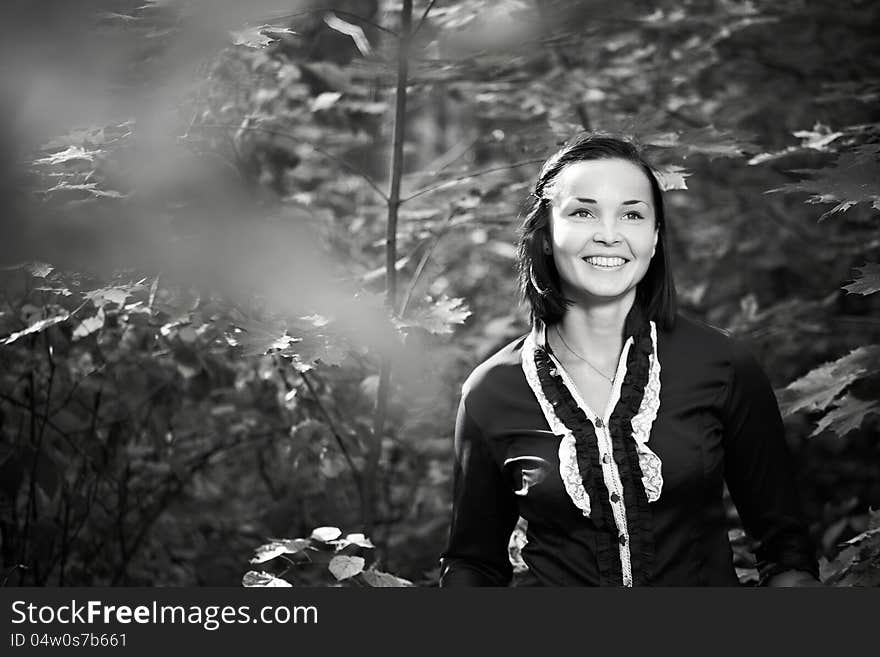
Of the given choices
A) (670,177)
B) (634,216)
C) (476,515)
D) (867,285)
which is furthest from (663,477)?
(670,177)

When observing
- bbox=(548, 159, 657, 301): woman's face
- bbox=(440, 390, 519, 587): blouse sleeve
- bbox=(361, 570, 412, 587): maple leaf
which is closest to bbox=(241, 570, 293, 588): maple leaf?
bbox=(361, 570, 412, 587): maple leaf

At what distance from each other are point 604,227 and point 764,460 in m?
0.52

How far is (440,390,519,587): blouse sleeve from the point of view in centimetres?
182

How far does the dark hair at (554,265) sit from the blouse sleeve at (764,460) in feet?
0.59

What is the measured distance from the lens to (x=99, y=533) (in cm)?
289

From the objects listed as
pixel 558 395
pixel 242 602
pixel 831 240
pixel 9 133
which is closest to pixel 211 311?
pixel 9 133

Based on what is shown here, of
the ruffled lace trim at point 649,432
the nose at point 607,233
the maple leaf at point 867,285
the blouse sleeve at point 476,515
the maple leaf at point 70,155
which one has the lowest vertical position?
the blouse sleeve at point 476,515

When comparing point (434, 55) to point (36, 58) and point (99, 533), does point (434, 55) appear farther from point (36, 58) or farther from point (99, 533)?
point (99, 533)

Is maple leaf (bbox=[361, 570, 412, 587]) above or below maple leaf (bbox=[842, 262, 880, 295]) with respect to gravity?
below

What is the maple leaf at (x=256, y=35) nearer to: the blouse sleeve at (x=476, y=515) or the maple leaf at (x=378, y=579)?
the blouse sleeve at (x=476, y=515)

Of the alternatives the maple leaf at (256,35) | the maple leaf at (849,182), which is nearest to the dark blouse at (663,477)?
the maple leaf at (849,182)

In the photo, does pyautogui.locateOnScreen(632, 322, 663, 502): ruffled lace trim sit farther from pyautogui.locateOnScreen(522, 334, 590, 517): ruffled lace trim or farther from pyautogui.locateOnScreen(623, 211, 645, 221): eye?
pyautogui.locateOnScreen(623, 211, 645, 221): eye

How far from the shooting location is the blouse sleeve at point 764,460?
1731 millimetres

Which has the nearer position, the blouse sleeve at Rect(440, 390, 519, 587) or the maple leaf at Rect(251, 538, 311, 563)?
the blouse sleeve at Rect(440, 390, 519, 587)
